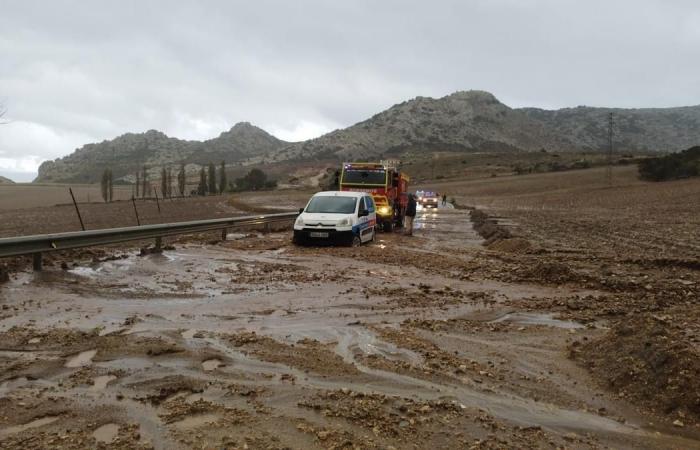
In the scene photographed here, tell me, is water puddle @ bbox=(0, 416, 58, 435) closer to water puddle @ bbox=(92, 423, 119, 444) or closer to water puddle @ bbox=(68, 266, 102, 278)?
water puddle @ bbox=(92, 423, 119, 444)

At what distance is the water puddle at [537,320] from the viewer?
7188 mm

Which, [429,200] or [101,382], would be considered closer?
[101,382]

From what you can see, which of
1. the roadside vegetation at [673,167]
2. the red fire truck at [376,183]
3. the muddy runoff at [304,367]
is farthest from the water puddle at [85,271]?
the roadside vegetation at [673,167]

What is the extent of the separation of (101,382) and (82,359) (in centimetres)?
82

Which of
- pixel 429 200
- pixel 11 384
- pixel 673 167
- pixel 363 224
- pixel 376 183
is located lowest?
pixel 11 384

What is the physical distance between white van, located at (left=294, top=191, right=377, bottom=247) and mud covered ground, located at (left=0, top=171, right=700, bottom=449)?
5.52 meters

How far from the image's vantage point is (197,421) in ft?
13.2

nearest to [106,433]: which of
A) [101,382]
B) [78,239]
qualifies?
[101,382]

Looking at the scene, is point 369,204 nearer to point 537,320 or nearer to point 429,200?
point 537,320

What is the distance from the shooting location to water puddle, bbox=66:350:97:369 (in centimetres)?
532

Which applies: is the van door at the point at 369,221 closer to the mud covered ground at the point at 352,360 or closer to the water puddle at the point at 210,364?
the mud covered ground at the point at 352,360

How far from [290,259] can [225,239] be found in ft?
17.8

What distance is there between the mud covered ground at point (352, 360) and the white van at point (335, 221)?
5.52m

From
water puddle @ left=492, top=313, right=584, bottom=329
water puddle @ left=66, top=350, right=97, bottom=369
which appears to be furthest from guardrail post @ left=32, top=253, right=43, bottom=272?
water puddle @ left=492, top=313, right=584, bottom=329
